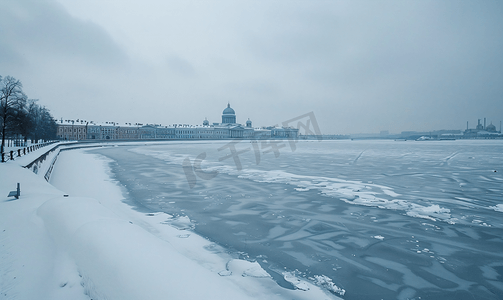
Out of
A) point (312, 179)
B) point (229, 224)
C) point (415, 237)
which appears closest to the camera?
point (415, 237)

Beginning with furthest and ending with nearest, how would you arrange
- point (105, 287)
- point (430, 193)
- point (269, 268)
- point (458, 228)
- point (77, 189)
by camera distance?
1. point (77, 189)
2. point (430, 193)
3. point (458, 228)
4. point (269, 268)
5. point (105, 287)

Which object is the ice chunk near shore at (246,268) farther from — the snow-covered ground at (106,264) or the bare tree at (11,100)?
the bare tree at (11,100)

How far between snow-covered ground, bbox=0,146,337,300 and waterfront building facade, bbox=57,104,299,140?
108 m

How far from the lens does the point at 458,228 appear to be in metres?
7.06

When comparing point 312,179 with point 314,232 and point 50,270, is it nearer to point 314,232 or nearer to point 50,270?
point 314,232

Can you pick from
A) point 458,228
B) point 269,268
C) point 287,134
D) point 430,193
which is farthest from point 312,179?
point 287,134

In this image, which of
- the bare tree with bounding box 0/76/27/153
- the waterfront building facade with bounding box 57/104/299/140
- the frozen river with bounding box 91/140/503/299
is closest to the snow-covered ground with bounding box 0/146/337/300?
the frozen river with bounding box 91/140/503/299

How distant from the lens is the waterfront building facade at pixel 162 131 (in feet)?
388

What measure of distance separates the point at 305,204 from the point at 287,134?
164m

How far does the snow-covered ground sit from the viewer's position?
353 cm

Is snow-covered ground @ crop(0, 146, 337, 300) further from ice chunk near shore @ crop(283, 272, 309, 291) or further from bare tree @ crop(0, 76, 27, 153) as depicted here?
bare tree @ crop(0, 76, 27, 153)

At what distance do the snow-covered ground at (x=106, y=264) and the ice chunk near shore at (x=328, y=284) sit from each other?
5 centimetres

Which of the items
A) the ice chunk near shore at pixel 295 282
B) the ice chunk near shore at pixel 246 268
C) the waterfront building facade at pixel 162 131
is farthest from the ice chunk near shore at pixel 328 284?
the waterfront building facade at pixel 162 131

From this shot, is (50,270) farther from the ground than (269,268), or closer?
farther from the ground
